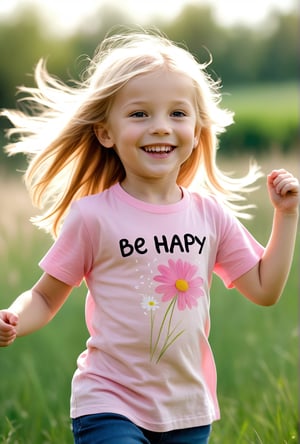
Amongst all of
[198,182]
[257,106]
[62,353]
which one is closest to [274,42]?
[257,106]

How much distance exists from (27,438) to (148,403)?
56.1 inches

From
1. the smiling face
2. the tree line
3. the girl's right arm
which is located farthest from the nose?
the tree line

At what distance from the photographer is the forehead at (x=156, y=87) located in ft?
9.40

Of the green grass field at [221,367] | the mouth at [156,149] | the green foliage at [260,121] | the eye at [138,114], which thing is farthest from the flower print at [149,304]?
the green foliage at [260,121]

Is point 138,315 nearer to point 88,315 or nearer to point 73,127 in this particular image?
point 88,315

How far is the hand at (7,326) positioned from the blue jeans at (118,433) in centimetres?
32

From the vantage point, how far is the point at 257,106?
2072cm

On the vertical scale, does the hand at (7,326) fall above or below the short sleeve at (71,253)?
below

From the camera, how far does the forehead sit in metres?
2.87

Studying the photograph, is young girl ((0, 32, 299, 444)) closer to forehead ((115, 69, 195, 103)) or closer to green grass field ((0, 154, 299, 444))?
forehead ((115, 69, 195, 103))

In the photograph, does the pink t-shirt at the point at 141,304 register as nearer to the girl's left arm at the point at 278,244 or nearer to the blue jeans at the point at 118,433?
the blue jeans at the point at 118,433

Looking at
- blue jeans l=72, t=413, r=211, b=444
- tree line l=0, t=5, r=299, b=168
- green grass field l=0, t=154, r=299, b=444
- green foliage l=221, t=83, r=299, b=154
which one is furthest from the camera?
tree line l=0, t=5, r=299, b=168

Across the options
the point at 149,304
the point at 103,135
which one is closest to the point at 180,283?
the point at 149,304

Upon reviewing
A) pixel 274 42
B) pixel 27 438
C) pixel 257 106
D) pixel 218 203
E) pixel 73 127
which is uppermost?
pixel 274 42
